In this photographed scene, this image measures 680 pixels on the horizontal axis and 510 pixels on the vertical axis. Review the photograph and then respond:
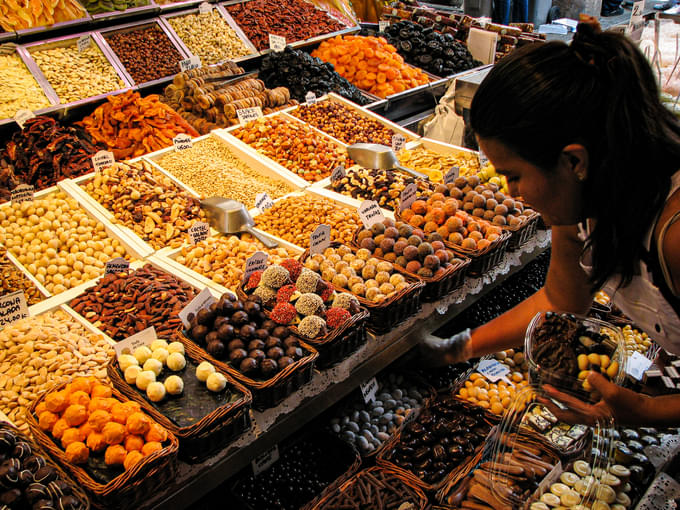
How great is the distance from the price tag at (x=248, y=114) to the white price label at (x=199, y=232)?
1374 mm

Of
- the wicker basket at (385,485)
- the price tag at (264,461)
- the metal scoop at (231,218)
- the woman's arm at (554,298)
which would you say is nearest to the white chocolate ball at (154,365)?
the price tag at (264,461)

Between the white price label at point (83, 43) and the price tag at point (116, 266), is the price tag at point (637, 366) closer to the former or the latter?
the price tag at point (116, 266)

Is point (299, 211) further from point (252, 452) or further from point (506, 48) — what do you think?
point (506, 48)

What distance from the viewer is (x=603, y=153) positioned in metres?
1.32

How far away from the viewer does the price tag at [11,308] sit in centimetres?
220

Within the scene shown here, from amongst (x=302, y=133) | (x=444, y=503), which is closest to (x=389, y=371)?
(x=444, y=503)

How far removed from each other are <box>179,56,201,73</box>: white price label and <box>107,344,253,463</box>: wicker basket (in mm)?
3526

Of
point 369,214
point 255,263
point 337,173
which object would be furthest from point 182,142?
point 255,263

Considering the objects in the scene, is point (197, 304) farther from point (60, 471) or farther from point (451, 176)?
point (451, 176)

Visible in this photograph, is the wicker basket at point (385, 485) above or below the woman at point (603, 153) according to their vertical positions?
below

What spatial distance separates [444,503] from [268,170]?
90.8 inches

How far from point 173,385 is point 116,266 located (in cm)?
104

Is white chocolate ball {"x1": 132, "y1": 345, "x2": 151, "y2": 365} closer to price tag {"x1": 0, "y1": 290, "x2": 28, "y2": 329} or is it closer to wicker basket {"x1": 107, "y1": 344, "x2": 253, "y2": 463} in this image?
wicker basket {"x1": 107, "y1": 344, "x2": 253, "y2": 463}

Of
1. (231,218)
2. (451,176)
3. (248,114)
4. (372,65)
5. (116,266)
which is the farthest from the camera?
(372,65)
